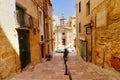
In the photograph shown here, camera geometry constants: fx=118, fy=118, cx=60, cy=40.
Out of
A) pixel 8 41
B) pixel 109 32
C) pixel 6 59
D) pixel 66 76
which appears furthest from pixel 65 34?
pixel 6 59

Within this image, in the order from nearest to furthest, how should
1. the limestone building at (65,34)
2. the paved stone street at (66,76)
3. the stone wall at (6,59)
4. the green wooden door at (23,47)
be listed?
the stone wall at (6,59), the paved stone street at (66,76), the green wooden door at (23,47), the limestone building at (65,34)

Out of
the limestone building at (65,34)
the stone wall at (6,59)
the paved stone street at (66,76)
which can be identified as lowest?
the paved stone street at (66,76)

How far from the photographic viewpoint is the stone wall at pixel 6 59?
446 centimetres

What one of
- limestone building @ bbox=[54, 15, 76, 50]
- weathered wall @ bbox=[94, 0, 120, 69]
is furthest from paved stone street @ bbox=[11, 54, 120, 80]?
limestone building @ bbox=[54, 15, 76, 50]

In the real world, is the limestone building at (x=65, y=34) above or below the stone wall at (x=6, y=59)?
above

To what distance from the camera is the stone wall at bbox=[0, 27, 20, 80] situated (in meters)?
4.46

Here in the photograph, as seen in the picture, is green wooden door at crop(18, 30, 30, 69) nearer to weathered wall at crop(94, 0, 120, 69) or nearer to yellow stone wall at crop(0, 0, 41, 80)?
yellow stone wall at crop(0, 0, 41, 80)

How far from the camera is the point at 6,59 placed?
Result: 4.77 m

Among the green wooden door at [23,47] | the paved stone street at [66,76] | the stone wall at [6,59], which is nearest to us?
the stone wall at [6,59]

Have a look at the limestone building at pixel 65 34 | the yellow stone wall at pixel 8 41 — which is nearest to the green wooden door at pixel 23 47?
the yellow stone wall at pixel 8 41

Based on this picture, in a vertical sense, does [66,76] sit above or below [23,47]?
below

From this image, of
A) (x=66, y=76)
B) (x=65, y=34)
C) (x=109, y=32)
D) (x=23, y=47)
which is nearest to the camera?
(x=66, y=76)

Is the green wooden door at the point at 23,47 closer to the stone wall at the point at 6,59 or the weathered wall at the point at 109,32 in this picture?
the stone wall at the point at 6,59

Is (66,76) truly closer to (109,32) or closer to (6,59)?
(6,59)
